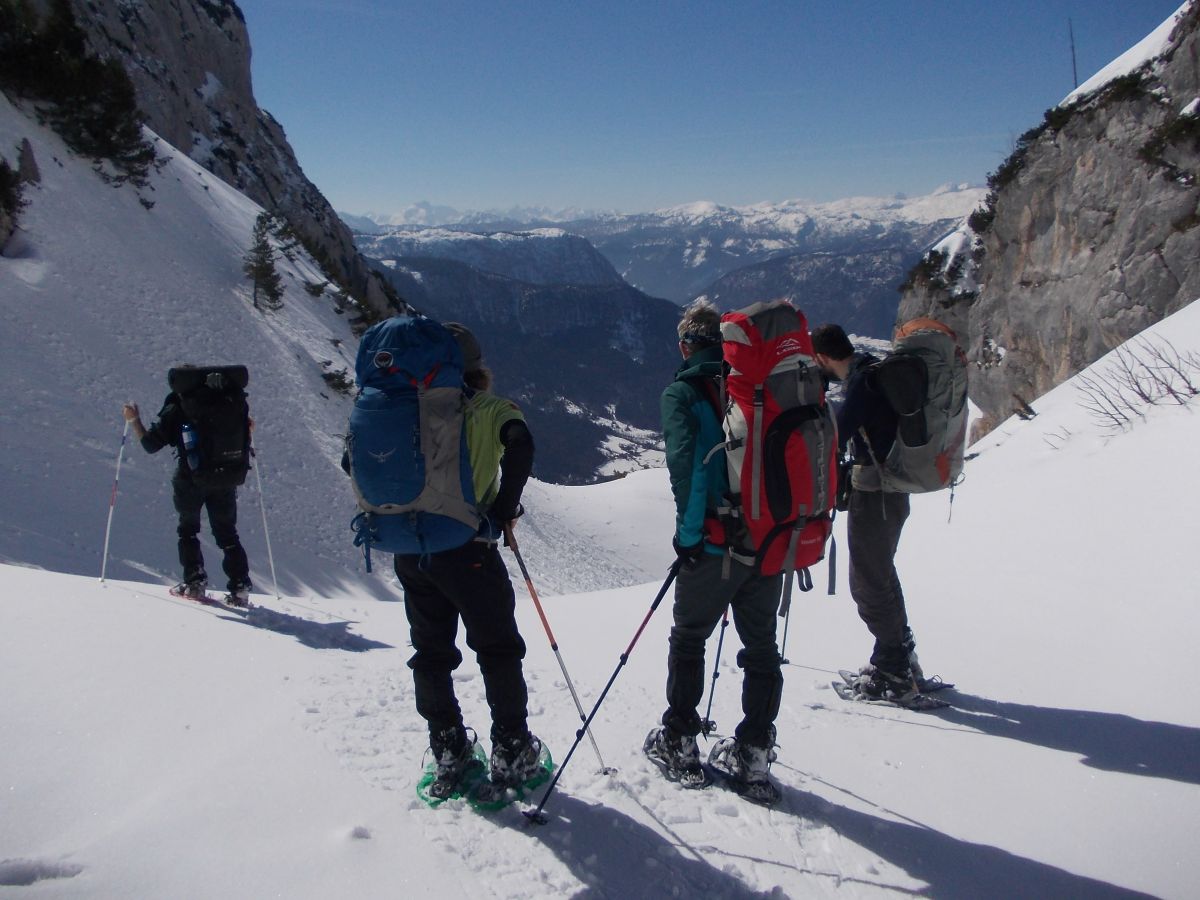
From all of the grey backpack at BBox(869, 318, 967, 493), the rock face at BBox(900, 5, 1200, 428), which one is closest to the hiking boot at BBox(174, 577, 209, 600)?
the grey backpack at BBox(869, 318, 967, 493)

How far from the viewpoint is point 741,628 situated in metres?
3.14

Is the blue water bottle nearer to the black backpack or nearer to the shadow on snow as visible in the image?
the black backpack

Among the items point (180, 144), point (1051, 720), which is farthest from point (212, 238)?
point (180, 144)

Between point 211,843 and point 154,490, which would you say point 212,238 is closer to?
point 154,490

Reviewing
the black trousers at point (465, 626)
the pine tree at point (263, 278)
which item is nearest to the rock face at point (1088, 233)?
the pine tree at point (263, 278)

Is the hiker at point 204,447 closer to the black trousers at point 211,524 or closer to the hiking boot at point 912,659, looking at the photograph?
the black trousers at point 211,524

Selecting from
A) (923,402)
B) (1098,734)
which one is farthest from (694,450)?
(1098,734)

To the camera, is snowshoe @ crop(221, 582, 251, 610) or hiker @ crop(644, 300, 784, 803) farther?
snowshoe @ crop(221, 582, 251, 610)

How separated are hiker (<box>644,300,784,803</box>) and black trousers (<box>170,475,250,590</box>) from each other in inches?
174

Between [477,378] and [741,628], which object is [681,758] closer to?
[741,628]

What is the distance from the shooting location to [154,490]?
10.1 meters

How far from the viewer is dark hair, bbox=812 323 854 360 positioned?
389 centimetres

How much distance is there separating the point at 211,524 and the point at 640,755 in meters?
4.46

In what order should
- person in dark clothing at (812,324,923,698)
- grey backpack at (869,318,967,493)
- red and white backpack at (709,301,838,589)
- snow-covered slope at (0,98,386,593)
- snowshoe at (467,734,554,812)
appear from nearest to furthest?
red and white backpack at (709,301,838,589) < snowshoe at (467,734,554,812) < grey backpack at (869,318,967,493) < person in dark clothing at (812,324,923,698) < snow-covered slope at (0,98,386,593)
